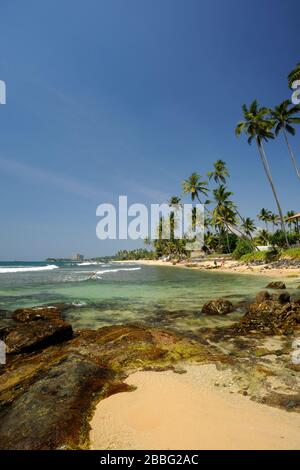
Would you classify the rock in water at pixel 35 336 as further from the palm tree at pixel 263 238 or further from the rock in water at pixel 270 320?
the palm tree at pixel 263 238

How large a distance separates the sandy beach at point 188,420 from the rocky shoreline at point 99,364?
261 millimetres

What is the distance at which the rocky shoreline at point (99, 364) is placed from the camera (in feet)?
10.7

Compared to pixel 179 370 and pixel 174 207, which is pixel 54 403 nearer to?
pixel 179 370

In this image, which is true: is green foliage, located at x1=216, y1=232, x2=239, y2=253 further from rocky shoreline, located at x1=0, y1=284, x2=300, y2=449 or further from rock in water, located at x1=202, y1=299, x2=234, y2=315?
rocky shoreline, located at x1=0, y1=284, x2=300, y2=449

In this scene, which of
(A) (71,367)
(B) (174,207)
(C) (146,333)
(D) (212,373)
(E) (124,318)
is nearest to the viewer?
(A) (71,367)

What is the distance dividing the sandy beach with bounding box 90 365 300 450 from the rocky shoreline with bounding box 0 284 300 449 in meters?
0.26

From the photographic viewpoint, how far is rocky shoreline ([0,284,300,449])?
327 cm

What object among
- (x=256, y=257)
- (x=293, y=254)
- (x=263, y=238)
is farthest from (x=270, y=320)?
(x=263, y=238)

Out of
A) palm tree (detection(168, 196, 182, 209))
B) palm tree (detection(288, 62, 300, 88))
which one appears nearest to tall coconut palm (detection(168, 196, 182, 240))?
palm tree (detection(168, 196, 182, 209))

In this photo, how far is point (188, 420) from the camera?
343 centimetres

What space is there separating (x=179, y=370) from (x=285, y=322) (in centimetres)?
542

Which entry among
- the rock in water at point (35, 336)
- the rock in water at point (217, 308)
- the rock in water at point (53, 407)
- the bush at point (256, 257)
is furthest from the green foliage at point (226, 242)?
the rock in water at point (53, 407)
